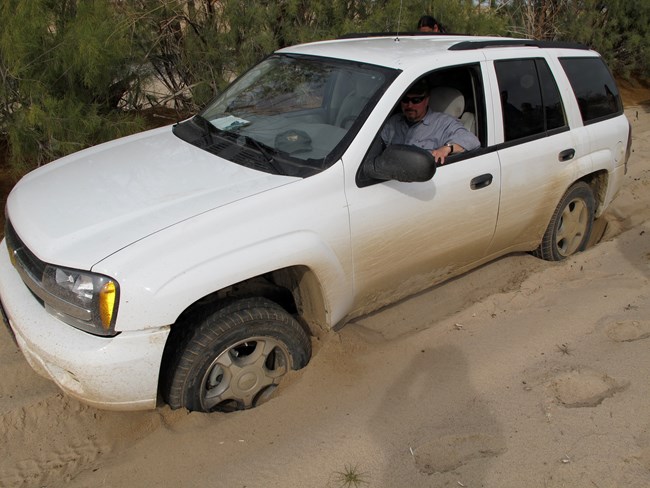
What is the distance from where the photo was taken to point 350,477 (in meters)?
2.76

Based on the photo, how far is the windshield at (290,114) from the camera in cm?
341

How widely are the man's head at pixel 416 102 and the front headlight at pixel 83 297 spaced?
2159mm

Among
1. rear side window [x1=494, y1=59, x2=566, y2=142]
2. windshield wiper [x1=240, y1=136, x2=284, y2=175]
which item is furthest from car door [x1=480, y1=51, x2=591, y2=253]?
windshield wiper [x1=240, y1=136, x2=284, y2=175]

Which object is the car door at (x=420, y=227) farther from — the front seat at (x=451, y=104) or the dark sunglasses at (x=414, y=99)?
the dark sunglasses at (x=414, y=99)

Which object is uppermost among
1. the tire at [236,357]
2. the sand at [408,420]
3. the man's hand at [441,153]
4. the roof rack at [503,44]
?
the roof rack at [503,44]

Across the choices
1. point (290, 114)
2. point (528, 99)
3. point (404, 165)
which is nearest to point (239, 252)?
point (404, 165)

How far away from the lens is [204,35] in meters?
7.44

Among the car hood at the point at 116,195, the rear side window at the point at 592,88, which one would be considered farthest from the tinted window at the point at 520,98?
the car hood at the point at 116,195

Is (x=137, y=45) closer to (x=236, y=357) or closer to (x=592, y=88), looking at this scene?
(x=592, y=88)

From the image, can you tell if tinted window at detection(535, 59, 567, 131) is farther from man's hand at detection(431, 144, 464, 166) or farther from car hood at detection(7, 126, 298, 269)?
car hood at detection(7, 126, 298, 269)

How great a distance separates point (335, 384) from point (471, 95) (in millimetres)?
2071

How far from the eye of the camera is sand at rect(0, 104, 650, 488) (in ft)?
9.21

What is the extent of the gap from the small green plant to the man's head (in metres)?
2.21

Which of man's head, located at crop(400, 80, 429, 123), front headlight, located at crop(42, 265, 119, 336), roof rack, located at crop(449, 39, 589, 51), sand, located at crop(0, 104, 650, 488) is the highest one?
roof rack, located at crop(449, 39, 589, 51)
